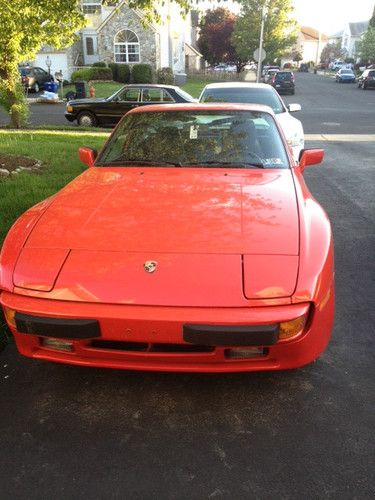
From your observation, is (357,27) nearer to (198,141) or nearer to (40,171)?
(40,171)

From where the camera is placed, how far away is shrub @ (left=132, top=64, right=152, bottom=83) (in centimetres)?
3334

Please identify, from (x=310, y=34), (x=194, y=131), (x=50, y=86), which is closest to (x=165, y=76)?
(x=50, y=86)

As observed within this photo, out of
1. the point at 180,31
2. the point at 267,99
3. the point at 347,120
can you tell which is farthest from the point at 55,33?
the point at 180,31

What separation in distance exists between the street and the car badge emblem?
77 cm

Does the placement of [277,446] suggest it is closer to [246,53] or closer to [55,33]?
[55,33]

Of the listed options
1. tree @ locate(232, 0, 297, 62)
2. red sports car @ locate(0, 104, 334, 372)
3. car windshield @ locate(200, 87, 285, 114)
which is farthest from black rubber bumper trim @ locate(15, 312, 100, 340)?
tree @ locate(232, 0, 297, 62)

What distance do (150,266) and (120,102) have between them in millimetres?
12674

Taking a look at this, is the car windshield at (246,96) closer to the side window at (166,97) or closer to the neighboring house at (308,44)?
the side window at (166,97)

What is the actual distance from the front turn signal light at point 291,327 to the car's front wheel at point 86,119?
13.5 m

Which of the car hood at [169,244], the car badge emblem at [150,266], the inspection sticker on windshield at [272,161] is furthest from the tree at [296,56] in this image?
the car badge emblem at [150,266]

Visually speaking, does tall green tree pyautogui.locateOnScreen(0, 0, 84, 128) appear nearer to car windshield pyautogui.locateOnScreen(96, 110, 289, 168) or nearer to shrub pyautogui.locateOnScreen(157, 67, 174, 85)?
car windshield pyautogui.locateOnScreen(96, 110, 289, 168)

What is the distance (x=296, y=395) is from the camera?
2609 millimetres

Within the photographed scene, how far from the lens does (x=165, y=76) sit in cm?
3412

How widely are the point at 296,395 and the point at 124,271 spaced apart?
1.20m
